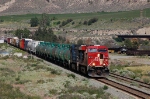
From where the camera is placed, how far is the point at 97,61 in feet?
116

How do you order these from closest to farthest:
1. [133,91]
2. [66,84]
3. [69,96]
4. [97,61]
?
[69,96] → [133,91] → [66,84] → [97,61]

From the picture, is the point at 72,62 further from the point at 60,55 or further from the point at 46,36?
the point at 46,36

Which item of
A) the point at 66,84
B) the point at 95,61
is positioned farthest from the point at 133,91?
the point at 95,61

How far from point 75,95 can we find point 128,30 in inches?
6059

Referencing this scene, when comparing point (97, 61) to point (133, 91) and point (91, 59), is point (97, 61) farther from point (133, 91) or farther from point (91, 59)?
point (133, 91)

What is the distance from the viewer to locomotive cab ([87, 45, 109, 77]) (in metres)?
35.2

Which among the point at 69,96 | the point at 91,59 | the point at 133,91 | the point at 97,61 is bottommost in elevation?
the point at 133,91

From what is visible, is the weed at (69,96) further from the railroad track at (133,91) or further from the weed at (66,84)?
the weed at (66,84)

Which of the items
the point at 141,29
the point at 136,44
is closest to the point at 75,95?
the point at 136,44

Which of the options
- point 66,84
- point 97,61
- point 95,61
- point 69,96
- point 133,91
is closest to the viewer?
point 69,96

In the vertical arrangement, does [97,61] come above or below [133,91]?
above

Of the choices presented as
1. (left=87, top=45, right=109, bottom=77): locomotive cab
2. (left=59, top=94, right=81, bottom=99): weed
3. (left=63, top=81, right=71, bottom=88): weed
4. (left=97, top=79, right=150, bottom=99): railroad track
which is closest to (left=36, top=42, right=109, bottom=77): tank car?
(left=87, top=45, right=109, bottom=77): locomotive cab

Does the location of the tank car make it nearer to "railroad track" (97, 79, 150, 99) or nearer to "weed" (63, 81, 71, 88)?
"railroad track" (97, 79, 150, 99)

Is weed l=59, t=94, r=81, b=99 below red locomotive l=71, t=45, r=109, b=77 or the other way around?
below
